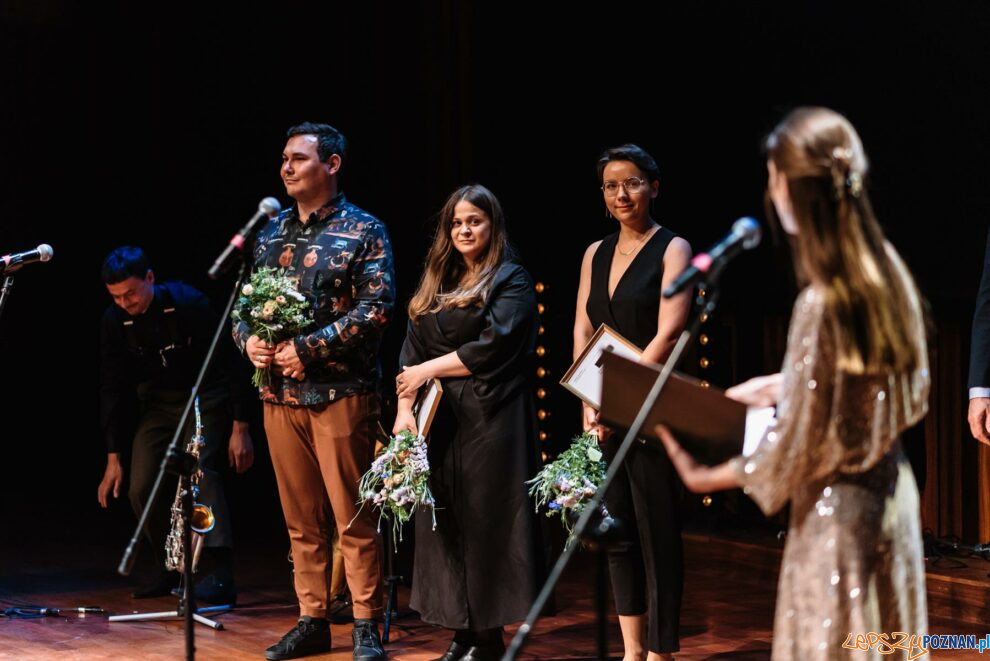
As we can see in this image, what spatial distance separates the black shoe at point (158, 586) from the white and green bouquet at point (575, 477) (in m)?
2.37

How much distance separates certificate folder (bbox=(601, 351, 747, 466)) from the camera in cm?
246

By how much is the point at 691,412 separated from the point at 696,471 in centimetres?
12

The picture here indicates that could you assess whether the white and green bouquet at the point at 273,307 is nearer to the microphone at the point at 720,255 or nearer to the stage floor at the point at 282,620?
the stage floor at the point at 282,620

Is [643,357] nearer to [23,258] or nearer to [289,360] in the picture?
[289,360]

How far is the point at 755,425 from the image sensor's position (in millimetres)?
2588

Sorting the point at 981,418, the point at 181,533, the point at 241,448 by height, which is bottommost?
the point at 181,533

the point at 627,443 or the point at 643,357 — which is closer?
the point at 627,443

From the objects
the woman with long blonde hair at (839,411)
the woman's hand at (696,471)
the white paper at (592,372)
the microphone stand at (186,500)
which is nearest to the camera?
the woman with long blonde hair at (839,411)

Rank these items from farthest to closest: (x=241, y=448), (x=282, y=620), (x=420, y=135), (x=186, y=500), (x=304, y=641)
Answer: (x=420, y=135) → (x=241, y=448) → (x=282, y=620) → (x=304, y=641) → (x=186, y=500)

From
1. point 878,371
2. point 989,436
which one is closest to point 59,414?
point 989,436

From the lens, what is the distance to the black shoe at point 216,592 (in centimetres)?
557

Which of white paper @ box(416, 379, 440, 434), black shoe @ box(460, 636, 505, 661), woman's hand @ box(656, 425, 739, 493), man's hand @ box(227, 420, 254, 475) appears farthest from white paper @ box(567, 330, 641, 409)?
man's hand @ box(227, 420, 254, 475)

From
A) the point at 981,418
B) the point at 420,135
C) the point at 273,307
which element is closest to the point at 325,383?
the point at 273,307

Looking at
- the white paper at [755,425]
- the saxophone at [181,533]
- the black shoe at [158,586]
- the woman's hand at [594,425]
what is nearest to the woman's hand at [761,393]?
the white paper at [755,425]
